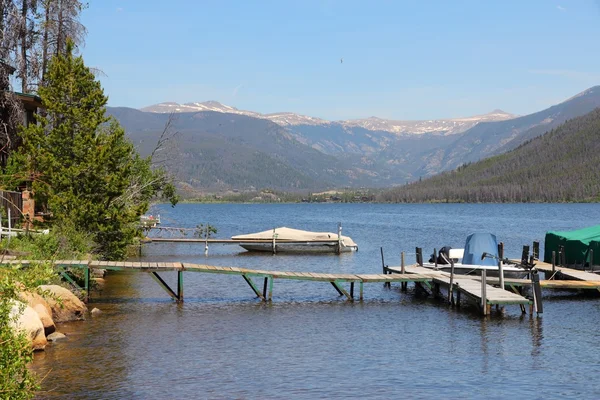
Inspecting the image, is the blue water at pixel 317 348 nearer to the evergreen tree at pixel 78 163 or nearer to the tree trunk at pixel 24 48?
the evergreen tree at pixel 78 163

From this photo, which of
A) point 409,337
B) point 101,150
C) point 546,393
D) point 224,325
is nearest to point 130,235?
point 101,150

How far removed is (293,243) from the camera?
2616 inches

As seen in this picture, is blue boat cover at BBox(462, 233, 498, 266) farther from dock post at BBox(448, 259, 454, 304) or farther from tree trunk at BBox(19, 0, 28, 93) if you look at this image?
tree trunk at BBox(19, 0, 28, 93)

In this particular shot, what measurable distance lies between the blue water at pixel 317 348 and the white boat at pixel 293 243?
26310mm

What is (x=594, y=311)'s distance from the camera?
33.4m

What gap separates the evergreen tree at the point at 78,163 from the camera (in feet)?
126

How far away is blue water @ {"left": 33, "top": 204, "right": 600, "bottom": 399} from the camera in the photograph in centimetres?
2059

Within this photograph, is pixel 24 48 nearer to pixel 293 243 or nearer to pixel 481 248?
pixel 293 243

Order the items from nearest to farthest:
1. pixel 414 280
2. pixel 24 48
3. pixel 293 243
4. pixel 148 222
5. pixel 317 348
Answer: pixel 317 348, pixel 414 280, pixel 24 48, pixel 293 243, pixel 148 222

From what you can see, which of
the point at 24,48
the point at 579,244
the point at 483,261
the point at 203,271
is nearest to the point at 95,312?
the point at 203,271

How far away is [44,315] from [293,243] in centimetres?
4161

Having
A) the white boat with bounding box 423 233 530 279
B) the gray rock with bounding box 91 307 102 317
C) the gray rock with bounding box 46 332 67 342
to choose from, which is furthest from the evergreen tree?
the white boat with bounding box 423 233 530 279

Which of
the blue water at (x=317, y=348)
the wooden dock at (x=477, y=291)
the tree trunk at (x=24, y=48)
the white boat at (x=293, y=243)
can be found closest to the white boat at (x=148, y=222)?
the white boat at (x=293, y=243)

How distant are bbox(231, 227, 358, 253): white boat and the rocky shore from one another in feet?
116
